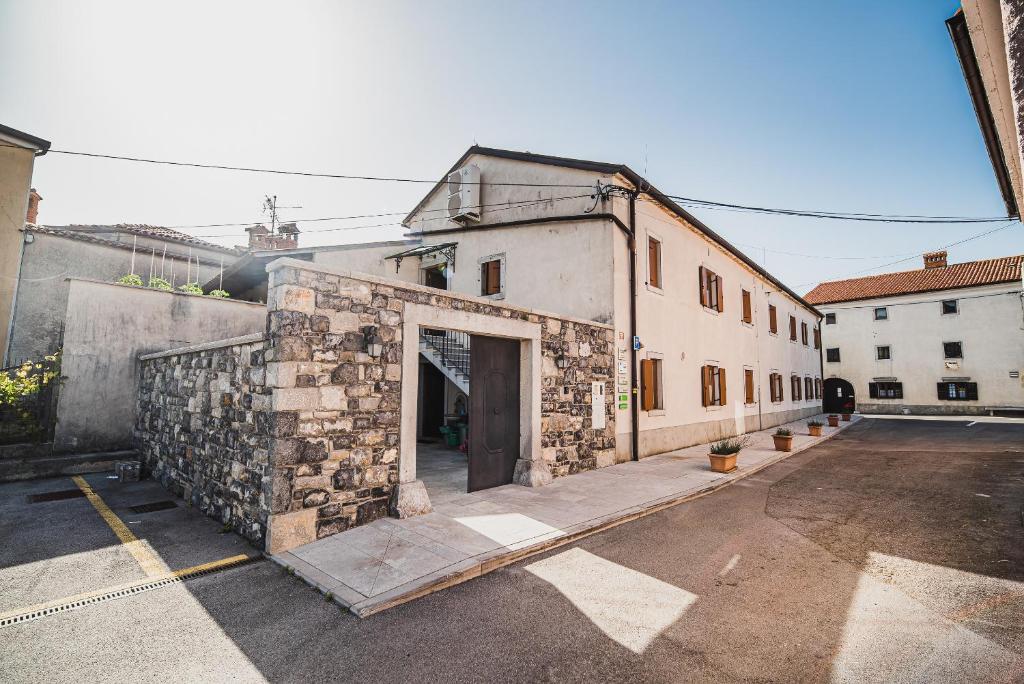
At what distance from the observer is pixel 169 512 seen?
6.23 m

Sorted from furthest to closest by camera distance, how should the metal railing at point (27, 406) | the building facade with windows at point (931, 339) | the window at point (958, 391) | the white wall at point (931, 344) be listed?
the window at point (958, 391)
the building facade with windows at point (931, 339)
the white wall at point (931, 344)
the metal railing at point (27, 406)

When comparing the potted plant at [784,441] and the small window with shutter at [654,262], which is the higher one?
the small window with shutter at [654,262]

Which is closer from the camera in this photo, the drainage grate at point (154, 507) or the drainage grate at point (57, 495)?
the drainage grate at point (154, 507)

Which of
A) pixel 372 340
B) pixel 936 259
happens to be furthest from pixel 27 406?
pixel 936 259

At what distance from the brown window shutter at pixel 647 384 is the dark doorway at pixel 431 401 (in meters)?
6.67

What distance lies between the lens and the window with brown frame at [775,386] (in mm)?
18375

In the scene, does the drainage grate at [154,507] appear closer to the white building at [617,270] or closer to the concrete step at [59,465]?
the concrete step at [59,465]

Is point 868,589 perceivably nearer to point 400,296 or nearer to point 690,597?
point 690,597

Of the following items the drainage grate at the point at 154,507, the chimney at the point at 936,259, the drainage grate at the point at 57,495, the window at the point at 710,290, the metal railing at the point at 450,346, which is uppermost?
the chimney at the point at 936,259

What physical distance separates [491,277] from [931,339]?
2947 cm

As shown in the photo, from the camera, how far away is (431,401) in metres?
14.9

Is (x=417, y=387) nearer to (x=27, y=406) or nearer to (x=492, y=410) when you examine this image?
(x=492, y=410)

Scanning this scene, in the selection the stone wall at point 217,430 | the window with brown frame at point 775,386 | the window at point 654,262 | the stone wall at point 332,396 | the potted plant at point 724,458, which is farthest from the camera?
the window with brown frame at point 775,386

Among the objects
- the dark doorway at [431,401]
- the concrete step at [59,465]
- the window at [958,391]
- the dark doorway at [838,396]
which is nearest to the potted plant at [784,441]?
the dark doorway at [431,401]
